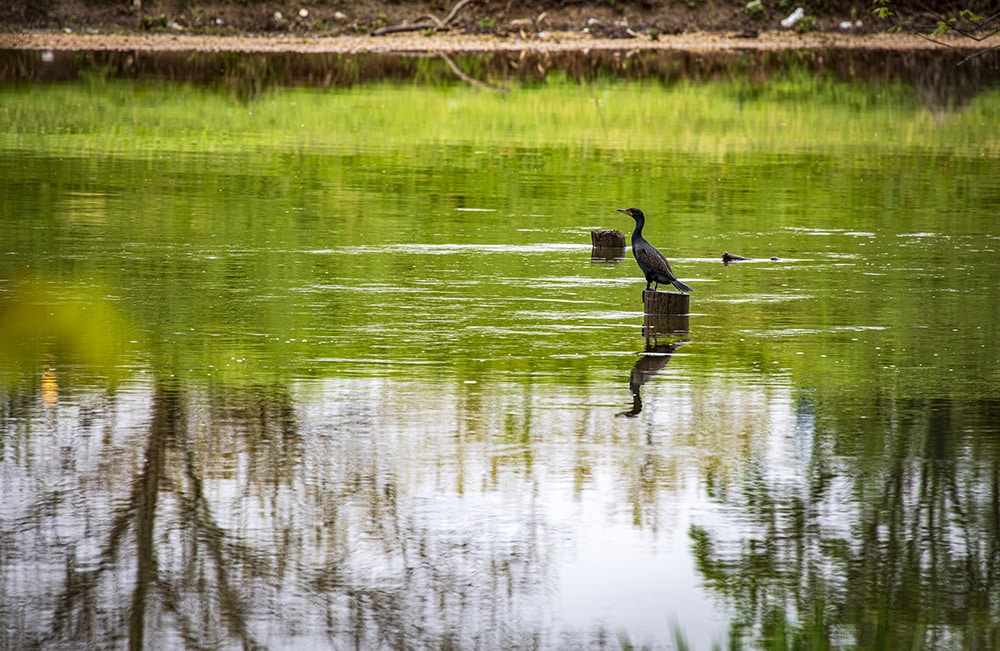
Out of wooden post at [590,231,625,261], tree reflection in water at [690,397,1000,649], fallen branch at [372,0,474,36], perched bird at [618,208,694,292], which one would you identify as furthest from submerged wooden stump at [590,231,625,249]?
fallen branch at [372,0,474,36]

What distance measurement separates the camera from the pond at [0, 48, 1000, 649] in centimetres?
744

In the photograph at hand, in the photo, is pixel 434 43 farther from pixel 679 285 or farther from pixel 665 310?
pixel 665 310

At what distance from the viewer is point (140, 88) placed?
35.8 m

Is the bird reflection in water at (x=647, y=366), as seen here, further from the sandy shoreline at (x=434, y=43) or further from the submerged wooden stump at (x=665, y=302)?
the sandy shoreline at (x=434, y=43)

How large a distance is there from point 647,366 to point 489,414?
1.73 m

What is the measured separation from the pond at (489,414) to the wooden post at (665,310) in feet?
0.69

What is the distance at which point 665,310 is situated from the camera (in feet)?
44.0

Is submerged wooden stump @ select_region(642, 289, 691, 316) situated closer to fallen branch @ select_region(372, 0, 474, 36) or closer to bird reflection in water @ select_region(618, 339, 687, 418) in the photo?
bird reflection in water @ select_region(618, 339, 687, 418)

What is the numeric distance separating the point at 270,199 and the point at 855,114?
51.1 feet

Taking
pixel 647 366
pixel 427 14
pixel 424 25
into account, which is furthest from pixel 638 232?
pixel 427 14

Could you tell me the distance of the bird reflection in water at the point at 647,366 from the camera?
35.1ft

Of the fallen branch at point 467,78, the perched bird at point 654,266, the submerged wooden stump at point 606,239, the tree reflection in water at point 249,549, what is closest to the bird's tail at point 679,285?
the perched bird at point 654,266

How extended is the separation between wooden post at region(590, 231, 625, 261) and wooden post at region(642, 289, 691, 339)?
3237mm

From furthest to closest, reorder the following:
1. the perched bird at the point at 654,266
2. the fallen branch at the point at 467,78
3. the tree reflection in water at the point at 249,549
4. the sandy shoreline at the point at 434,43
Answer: the sandy shoreline at the point at 434,43, the fallen branch at the point at 467,78, the perched bird at the point at 654,266, the tree reflection in water at the point at 249,549
